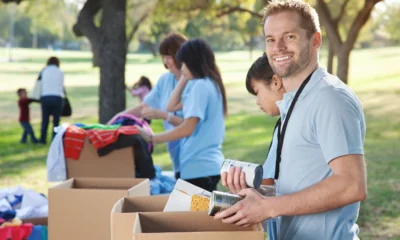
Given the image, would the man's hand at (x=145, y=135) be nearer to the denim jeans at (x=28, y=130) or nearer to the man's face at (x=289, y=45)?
the man's face at (x=289, y=45)

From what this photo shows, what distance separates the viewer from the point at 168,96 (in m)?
6.25

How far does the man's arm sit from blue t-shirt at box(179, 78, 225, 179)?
2.79 m

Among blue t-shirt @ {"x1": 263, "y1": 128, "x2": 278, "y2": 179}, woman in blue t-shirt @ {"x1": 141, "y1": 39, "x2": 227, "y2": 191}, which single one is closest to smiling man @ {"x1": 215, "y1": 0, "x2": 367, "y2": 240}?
blue t-shirt @ {"x1": 263, "y1": 128, "x2": 278, "y2": 179}

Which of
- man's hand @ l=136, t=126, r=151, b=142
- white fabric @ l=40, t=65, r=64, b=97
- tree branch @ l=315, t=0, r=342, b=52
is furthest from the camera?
white fabric @ l=40, t=65, r=64, b=97

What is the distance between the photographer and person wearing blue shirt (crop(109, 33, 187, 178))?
227 inches

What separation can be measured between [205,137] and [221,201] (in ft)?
9.58

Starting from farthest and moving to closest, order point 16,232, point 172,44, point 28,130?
point 28,130 < point 172,44 < point 16,232

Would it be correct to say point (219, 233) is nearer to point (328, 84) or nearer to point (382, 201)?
point (328, 84)

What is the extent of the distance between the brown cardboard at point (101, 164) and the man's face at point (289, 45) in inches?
118

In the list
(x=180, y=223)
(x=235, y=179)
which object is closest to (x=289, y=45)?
(x=235, y=179)

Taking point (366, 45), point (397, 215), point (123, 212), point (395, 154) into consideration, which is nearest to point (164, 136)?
point (123, 212)

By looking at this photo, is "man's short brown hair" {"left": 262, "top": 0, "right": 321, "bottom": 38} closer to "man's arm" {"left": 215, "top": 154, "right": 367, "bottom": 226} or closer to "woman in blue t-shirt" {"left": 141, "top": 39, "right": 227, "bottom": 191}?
"man's arm" {"left": 215, "top": 154, "right": 367, "bottom": 226}

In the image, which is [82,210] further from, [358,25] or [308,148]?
[358,25]

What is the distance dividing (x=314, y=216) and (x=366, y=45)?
10555cm
